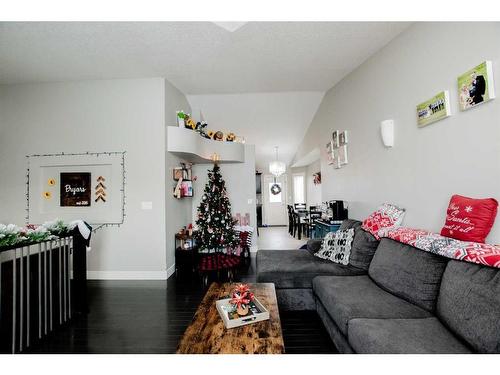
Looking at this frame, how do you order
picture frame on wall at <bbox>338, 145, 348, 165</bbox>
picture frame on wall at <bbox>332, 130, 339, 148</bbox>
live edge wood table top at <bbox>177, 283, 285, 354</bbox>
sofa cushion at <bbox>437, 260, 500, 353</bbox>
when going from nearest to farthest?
sofa cushion at <bbox>437, 260, 500, 353</bbox> < live edge wood table top at <bbox>177, 283, 285, 354</bbox> < picture frame on wall at <bbox>338, 145, 348, 165</bbox> < picture frame on wall at <bbox>332, 130, 339, 148</bbox>

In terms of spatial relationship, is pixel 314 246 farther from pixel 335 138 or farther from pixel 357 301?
pixel 335 138

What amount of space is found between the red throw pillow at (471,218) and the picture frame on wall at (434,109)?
706mm

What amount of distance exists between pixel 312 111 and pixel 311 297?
418cm

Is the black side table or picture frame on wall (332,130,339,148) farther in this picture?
picture frame on wall (332,130,339,148)

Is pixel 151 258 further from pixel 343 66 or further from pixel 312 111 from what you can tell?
pixel 312 111

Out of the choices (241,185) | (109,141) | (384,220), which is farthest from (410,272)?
(109,141)

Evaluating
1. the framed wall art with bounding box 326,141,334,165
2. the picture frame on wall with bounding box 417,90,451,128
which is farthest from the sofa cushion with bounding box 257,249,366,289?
the framed wall art with bounding box 326,141,334,165

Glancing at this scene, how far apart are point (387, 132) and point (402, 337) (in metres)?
2.10

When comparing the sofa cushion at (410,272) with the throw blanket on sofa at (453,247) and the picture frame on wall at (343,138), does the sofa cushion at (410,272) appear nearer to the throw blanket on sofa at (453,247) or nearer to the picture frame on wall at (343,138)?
the throw blanket on sofa at (453,247)

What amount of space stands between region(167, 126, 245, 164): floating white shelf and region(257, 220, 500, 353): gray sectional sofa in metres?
2.30

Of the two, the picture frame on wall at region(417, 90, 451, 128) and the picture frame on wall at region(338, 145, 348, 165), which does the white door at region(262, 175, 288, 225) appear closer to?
the picture frame on wall at region(338, 145, 348, 165)

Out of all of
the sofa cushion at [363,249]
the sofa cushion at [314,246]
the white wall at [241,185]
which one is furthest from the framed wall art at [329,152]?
the sofa cushion at [363,249]

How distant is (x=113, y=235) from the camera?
11.9ft

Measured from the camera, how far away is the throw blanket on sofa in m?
1.28
